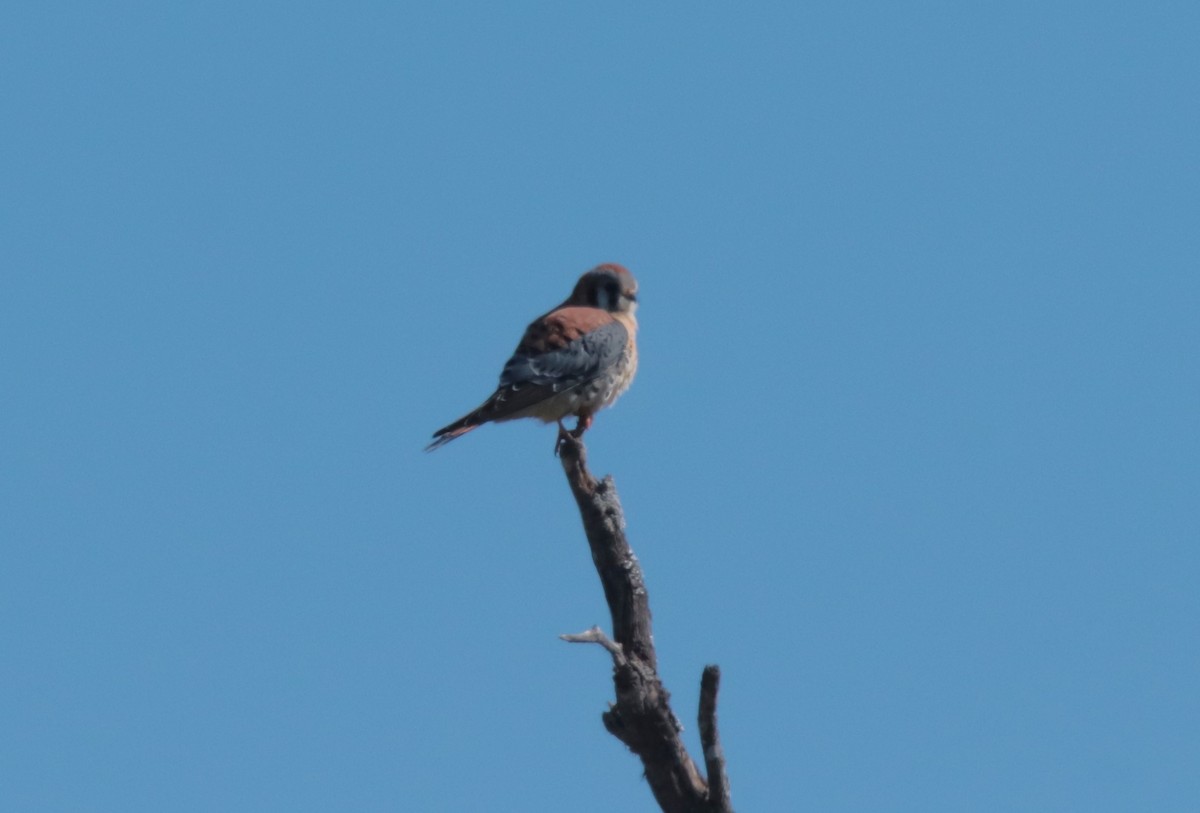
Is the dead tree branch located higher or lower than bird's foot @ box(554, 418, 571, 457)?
lower

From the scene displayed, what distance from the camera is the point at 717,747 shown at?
19.6ft

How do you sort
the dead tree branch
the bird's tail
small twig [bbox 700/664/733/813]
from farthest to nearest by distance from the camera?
1. the bird's tail
2. the dead tree branch
3. small twig [bbox 700/664/733/813]

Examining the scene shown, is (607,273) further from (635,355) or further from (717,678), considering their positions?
(717,678)

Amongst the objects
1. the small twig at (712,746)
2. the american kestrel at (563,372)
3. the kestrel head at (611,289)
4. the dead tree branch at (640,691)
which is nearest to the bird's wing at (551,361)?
the american kestrel at (563,372)

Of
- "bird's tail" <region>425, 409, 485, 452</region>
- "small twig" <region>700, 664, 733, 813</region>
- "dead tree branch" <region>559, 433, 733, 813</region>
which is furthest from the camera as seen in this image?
"bird's tail" <region>425, 409, 485, 452</region>

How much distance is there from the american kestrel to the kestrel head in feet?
0.94

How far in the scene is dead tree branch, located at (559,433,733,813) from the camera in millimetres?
6113

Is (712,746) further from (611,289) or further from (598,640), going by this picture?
(611,289)

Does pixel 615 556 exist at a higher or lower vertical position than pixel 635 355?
lower

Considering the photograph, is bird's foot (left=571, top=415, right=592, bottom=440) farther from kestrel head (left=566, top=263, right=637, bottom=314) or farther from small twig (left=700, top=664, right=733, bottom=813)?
small twig (left=700, top=664, right=733, bottom=813)

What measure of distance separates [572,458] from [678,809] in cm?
175

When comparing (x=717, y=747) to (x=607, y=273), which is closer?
(x=717, y=747)

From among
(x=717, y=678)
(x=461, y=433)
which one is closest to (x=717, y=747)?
(x=717, y=678)

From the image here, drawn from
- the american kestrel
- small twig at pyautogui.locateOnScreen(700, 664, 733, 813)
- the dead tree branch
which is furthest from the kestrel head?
A: small twig at pyautogui.locateOnScreen(700, 664, 733, 813)
